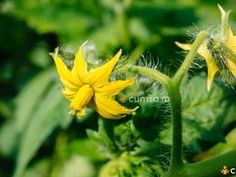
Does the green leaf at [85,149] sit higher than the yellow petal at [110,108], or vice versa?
the yellow petal at [110,108]

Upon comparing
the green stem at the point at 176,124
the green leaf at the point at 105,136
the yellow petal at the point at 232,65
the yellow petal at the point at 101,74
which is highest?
the yellow petal at the point at 101,74

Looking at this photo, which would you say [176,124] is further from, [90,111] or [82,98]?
[90,111]

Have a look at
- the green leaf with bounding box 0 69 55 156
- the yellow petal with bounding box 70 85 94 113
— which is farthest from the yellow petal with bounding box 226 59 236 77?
the green leaf with bounding box 0 69 55 156

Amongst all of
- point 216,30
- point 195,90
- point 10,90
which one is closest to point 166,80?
point 216,30

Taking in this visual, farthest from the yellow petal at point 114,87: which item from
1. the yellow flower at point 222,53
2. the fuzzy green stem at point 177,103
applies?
the yellow flower at point 222,53

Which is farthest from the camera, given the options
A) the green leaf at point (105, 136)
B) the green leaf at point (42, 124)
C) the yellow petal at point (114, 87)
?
the green leaf at point (42, 124)

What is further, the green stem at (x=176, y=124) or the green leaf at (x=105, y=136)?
the green leaf at (x=105, y=136)

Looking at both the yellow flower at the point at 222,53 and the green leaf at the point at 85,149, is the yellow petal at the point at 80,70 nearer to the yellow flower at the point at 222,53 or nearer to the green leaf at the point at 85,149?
the yellow flower at the point at 222,53
